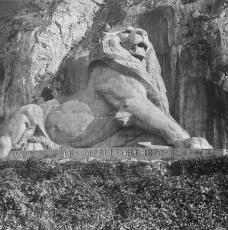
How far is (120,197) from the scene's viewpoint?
13.4 meters

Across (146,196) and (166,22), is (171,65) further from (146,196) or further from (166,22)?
(146,196)

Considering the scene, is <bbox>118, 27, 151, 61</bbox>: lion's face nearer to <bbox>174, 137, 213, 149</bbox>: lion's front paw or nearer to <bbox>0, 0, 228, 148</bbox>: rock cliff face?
<bbox>0, 0, 228, 148</bbox>: rock cliff face

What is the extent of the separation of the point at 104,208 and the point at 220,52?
5.03 meters

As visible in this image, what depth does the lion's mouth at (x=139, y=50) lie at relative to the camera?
16797 millimetres

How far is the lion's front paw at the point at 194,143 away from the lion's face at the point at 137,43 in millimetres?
2918

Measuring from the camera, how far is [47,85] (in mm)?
19016

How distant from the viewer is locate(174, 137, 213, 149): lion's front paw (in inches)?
578

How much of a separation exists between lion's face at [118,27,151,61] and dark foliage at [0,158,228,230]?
375cm

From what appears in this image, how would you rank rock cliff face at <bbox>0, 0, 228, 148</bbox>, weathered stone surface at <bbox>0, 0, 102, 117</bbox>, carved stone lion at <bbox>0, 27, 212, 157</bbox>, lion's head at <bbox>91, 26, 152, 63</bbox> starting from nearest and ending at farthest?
1. carved stone lion at <bbox>0, 27, 212, 157</bbox>
2. rock cliff face at <bbox>0, 0, 228, 148</bbox>
3. lion's head at <bbox>91, 26, 152, 63</bbox>
4. weathered stone surface at <bbox>0, 0, 102, 117</bbox>

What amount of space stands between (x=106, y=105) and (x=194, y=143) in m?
2.97

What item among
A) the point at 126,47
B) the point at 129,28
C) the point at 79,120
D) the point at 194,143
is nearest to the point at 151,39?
the point at 129,28

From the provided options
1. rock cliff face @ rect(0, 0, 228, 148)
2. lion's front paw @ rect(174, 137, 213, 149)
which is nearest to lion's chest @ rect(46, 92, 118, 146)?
rock cliff face @ rect(0, 0, 228, 148)

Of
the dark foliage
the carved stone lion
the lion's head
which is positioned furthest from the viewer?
the lion's head

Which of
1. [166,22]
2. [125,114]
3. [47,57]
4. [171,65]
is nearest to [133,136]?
[125,114]
